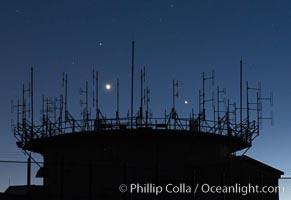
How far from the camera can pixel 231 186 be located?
1446 inches

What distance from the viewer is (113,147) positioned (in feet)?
137

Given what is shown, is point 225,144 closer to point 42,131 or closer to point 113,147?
point 113,147

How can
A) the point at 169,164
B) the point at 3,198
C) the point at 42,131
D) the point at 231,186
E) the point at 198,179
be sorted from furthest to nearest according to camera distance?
1. the point at 42,131
2. the point at 169,164
3. the point at 198,179
4. the point at 231,186
5. the point at 3,198

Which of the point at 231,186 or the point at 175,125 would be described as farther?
the point at 175,125

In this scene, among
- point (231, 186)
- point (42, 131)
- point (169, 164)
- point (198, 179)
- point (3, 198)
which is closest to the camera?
point (3, 198)

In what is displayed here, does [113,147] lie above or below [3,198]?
above

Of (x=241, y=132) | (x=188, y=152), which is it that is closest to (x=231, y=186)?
(x=188, y=152)

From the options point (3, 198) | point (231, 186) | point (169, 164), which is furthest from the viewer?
point (169, 164)

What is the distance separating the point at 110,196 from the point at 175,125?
23.2ft

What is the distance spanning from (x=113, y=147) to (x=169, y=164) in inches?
168

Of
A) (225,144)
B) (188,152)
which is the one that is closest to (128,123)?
(188,152)

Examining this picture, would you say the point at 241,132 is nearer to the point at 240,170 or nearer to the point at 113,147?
the point at 240,170

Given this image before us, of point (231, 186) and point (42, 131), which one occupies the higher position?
point (42, 131)

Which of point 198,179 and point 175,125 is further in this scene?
point 175,125
